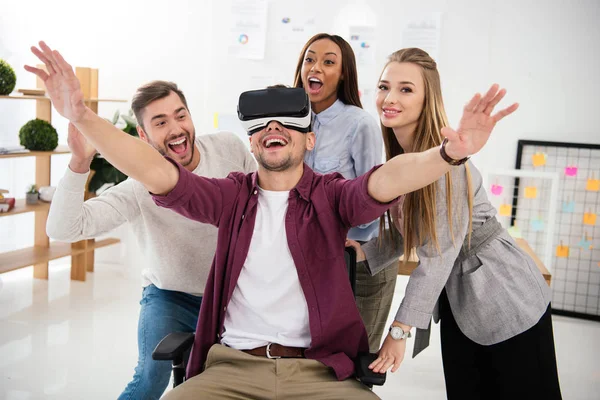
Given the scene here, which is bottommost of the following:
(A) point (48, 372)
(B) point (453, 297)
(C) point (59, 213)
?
(A) point (48, 372)

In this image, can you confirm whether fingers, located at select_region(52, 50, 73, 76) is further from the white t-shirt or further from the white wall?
the white wall

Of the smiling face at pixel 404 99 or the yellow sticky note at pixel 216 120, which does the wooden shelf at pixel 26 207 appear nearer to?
the yellow sticky note at pixel 216 120

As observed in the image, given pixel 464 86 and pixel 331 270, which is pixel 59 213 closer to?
pixel 331 270

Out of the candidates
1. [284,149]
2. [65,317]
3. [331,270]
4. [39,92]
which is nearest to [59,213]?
[284,149]

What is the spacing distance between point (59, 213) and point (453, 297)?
1407 millimetres

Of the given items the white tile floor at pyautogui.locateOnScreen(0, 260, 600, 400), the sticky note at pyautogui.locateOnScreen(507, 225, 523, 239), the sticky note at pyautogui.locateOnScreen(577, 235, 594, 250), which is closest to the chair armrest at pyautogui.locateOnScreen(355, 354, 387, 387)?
the white tile floor at pyautogui.locateOnScreen(0, 260, 600, 400)

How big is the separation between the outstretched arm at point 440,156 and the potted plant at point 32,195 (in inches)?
142

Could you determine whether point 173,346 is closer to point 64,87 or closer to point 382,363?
point 382,363

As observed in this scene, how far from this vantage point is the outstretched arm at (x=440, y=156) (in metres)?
1.56

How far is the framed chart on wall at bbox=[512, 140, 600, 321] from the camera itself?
4430mm

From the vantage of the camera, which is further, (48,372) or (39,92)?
(39,92)

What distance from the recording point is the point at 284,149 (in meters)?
1.97

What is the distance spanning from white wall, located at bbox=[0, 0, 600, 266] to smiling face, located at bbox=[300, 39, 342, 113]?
218cm

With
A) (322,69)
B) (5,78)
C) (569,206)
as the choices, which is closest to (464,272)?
(322,69)
